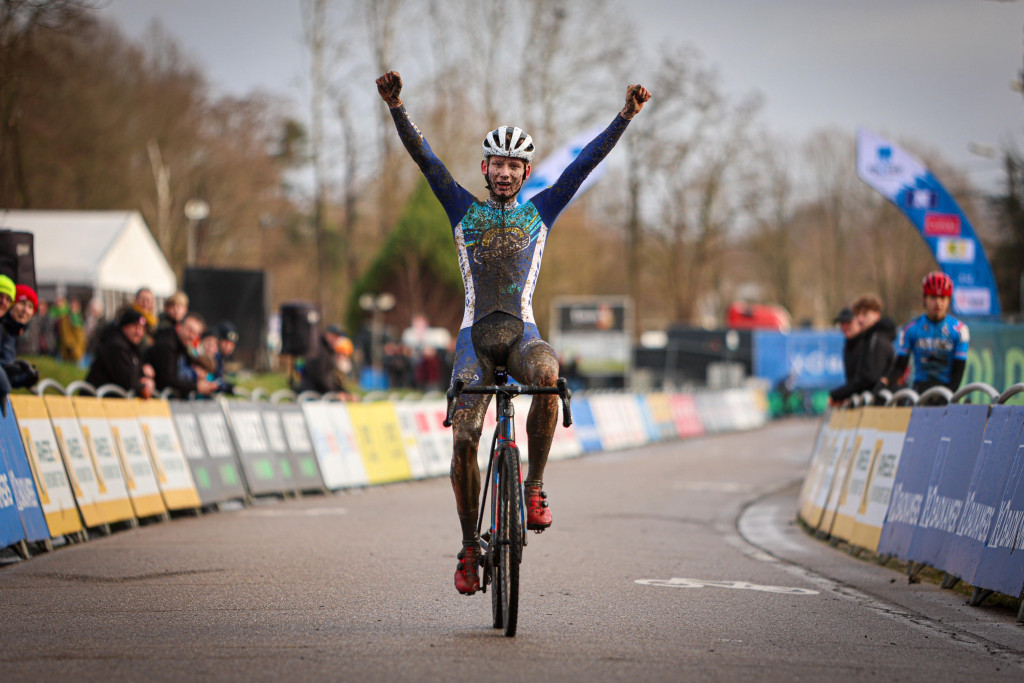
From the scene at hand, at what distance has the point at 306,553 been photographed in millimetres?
9859

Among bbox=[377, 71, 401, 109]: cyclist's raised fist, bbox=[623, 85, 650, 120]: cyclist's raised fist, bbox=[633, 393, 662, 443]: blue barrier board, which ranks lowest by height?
bbox=[633, 393, 662, 443]: blue barrier board

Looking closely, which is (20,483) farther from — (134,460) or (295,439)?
(295,439)

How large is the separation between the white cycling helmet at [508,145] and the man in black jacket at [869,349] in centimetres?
734

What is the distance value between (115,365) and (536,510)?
756 centimetres

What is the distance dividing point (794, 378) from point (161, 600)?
4298 centimetres

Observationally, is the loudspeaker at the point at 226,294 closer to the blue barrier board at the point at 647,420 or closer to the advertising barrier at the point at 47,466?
the blue barrier board at the point at 647,420

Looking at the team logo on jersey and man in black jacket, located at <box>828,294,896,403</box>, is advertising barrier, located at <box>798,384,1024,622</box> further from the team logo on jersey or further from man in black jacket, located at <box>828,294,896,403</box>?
the team logo on jersey

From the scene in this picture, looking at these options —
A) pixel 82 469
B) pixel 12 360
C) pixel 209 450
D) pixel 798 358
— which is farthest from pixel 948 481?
pixel 798 358

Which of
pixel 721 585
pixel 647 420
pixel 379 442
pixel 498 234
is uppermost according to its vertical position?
pixel 498 234

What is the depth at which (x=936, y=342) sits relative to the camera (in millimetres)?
11680

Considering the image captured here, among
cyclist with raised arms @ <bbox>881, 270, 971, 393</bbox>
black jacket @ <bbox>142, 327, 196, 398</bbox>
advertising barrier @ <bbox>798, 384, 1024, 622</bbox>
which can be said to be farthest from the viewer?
black jacket @ <bbox>142, 327, 196, 398</bbox>

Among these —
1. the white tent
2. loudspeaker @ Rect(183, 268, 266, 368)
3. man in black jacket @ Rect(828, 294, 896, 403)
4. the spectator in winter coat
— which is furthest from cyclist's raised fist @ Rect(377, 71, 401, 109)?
the white tent

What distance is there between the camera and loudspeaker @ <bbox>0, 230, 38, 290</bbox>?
11.2 metres

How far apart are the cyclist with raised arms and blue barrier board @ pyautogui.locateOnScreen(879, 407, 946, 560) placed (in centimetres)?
139
